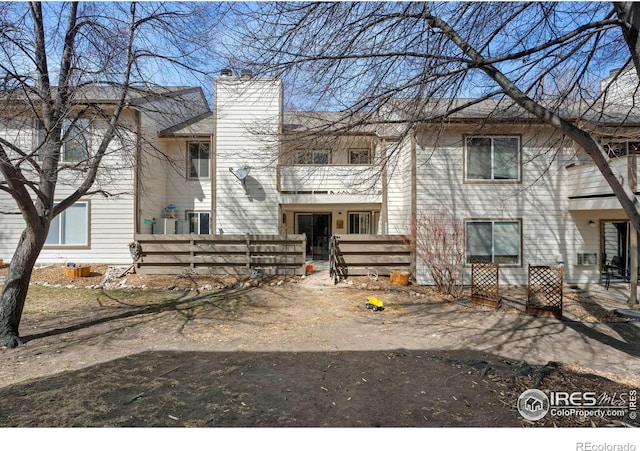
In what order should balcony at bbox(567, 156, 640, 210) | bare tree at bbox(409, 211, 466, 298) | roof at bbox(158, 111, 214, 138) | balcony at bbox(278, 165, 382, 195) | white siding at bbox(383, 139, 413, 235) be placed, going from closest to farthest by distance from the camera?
balcony at bbox(567, 156, 640, 210), bare tree at bbox(409, 211, 466, 298), white siding at bbox(383, 139, 413, 235), balcony at bbox(278, 165, 382, 195), roof at bbox(158, 111, 214, 138)

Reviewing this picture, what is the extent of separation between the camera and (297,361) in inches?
170

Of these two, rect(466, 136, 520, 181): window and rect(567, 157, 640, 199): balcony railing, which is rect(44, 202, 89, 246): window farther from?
rect(567, 157, 640, 199): balcony railing

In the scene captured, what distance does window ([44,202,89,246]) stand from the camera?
441 inches

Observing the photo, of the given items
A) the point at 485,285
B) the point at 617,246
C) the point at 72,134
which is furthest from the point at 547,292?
the point at 72,134

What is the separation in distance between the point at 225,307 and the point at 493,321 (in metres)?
5.88

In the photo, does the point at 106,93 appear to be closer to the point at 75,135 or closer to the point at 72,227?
the point at 75,135

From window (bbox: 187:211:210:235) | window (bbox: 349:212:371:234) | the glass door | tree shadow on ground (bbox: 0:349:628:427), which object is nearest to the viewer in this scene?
tree shadow on ground (bbox: 0:349:628:427)

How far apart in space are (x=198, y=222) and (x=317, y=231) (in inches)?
216

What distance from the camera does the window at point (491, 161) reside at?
9883mm

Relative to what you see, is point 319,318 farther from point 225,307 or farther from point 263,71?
point 263,71

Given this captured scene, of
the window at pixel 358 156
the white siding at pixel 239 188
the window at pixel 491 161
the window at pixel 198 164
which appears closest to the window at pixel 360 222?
the window at pixel 358 156

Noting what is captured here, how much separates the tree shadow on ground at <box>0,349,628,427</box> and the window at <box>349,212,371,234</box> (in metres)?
10.7

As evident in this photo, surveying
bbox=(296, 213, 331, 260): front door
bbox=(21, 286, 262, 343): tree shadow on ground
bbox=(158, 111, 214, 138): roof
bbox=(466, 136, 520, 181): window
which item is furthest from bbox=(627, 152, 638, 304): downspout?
bbox=(158, 111, 214, 138): roof

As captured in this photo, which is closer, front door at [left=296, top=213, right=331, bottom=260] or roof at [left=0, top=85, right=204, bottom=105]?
roof at [left=0, top=85, right=204, bottom=105]
